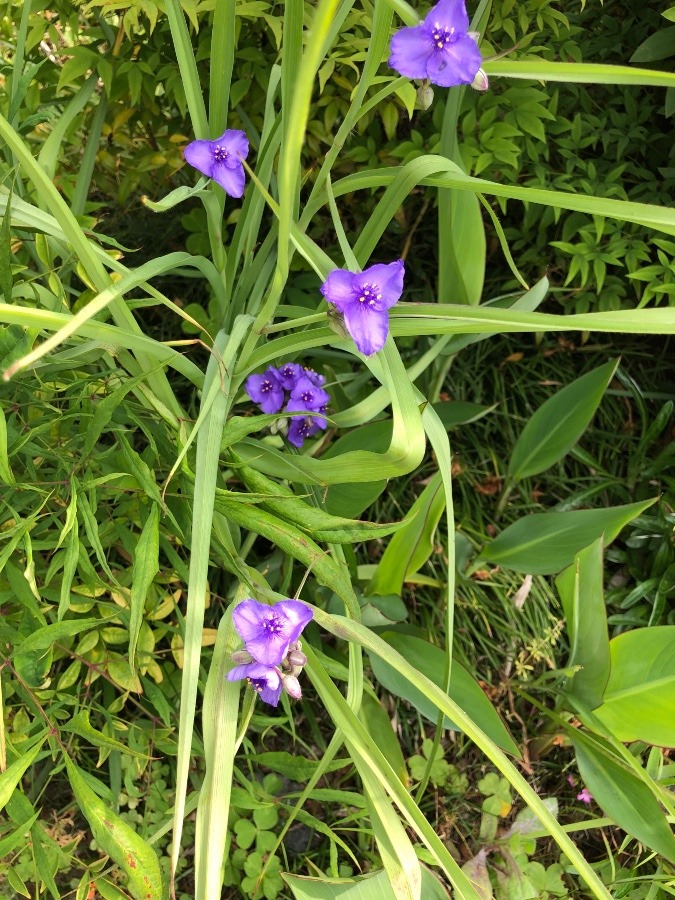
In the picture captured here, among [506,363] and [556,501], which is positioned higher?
[506,363]

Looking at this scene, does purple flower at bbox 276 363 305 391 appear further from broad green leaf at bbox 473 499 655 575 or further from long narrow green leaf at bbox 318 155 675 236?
broad green leaf at bbox 473 499 655 575

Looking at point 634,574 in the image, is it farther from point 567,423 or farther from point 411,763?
point 411,763

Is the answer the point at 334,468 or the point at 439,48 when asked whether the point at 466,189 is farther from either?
the point at 334,468

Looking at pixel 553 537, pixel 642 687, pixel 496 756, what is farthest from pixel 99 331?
pixel 642 687

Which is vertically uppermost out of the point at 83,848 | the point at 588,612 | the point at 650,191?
the point at 650,191

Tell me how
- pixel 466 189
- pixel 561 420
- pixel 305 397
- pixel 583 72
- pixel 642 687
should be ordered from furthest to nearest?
1. pixel 561 420
2. pixel 642 687
3. pixel 305 397
4. pixel 466 189
5. pixel 583 72

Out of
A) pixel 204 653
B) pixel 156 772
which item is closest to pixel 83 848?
pixel 156 772

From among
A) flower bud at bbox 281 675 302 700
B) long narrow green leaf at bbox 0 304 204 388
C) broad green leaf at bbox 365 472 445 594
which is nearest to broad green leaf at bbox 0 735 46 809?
flower bud at bbox 281 675 302 700

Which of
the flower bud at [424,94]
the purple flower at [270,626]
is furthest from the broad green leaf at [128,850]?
the flower bud at [424,94]
